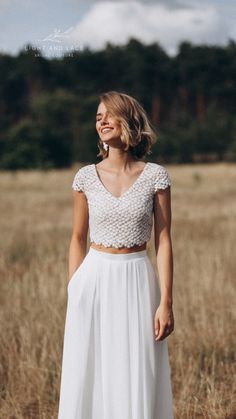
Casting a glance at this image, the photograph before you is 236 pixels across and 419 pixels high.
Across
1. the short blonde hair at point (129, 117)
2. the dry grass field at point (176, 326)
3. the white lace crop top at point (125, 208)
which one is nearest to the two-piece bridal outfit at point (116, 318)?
the white lace crop top at point (125, 208)

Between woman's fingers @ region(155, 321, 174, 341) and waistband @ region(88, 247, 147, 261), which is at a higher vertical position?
waistband @ region(88, 247, 147, 261)

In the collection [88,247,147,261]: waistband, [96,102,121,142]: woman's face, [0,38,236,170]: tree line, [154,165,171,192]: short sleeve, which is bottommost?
[88,247,147,261]: waistband

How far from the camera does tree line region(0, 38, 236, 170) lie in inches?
2008

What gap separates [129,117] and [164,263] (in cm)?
63

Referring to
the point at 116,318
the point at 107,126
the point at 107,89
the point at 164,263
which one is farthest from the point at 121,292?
the point at 107,89

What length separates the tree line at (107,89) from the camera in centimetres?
5100

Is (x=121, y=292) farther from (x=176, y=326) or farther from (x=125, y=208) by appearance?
(x=176, y=326)

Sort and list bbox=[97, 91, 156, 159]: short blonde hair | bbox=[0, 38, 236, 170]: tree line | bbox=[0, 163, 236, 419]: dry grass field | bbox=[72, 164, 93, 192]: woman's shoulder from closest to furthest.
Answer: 1. bbox=[97, 91, 156, 159]: short blonde hair
2. bbox=[72, 164, 93, 192]: woman's shoulder
3. bbox=[0, 163, 236, 419]: dry grass field
4. bbox=[0, 38, 236, 170]: tree line

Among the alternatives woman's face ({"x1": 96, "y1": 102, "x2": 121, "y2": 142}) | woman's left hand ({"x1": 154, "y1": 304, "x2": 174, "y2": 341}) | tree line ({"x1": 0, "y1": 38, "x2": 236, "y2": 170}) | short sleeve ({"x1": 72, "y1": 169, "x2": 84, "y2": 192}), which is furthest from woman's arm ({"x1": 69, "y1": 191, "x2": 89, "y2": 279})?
tree line ({"x1": 0, "y1": 38, "x2": 236, "y2": 170})

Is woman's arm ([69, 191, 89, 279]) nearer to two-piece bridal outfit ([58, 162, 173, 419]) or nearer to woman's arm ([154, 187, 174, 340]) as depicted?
two-piece bridal outfit ([58, 162, 173, 419])

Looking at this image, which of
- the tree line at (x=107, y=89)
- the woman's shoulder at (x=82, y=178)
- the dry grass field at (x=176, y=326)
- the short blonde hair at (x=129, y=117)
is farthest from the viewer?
the tree line at (x=107, y=89)

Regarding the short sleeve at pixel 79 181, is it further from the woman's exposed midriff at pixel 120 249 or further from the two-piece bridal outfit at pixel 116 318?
the woman's exposed midriff at pixel 120 249

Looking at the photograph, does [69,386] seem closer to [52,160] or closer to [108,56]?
[52,160]

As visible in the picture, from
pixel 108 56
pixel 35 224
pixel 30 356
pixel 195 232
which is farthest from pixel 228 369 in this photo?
pixel 108 56
